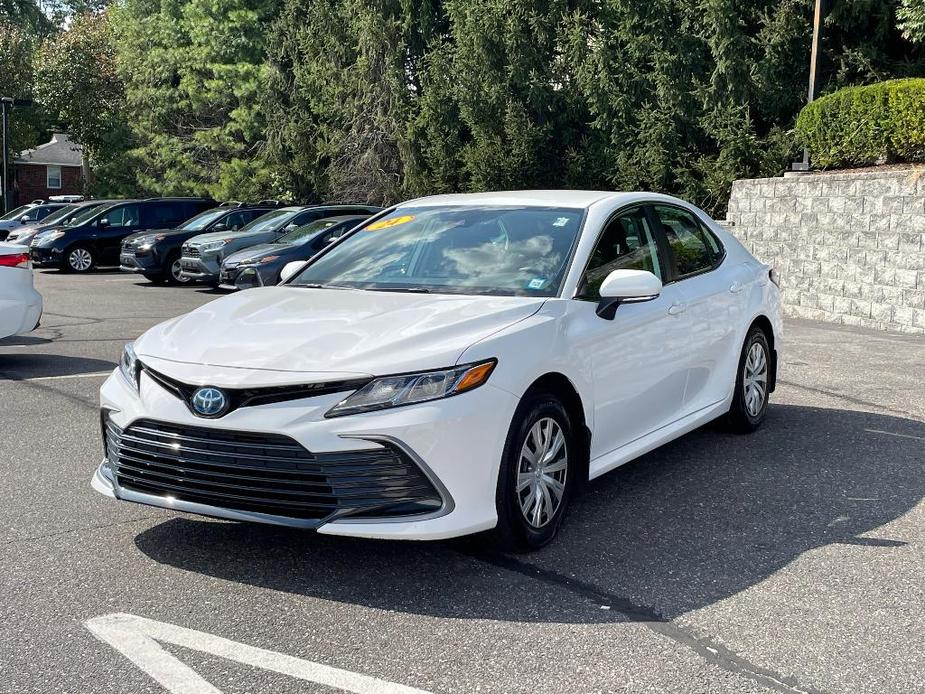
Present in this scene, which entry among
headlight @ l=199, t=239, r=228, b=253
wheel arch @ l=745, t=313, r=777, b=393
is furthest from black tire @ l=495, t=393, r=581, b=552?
headlight @ l=199, t=239, r=228, b=253

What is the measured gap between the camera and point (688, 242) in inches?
268

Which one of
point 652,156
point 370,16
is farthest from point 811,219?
point 370,16

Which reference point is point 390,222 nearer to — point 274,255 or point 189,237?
point 274,255

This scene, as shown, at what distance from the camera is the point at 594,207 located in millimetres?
5891

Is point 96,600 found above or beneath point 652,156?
beneath

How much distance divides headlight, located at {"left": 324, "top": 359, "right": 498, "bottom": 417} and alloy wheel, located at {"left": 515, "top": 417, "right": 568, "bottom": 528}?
462 millimetres

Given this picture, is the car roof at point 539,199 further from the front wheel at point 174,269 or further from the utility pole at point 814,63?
the front wheel at point 174,269

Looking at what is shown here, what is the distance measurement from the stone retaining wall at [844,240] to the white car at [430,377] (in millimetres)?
9885

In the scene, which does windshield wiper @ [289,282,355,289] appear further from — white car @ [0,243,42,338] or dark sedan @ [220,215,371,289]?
dark sedan @ [220,215,371,289]

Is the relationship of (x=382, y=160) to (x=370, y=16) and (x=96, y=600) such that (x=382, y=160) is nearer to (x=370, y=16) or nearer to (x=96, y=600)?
(x=370, y=16)

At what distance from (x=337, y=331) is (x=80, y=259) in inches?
908

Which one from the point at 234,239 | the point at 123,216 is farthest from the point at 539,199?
the point at 123,216

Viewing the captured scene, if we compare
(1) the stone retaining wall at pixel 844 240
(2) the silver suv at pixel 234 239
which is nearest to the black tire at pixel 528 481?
(1) the stone retaining wall at pixel 844 240

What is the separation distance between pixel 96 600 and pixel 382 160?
28.3 m
